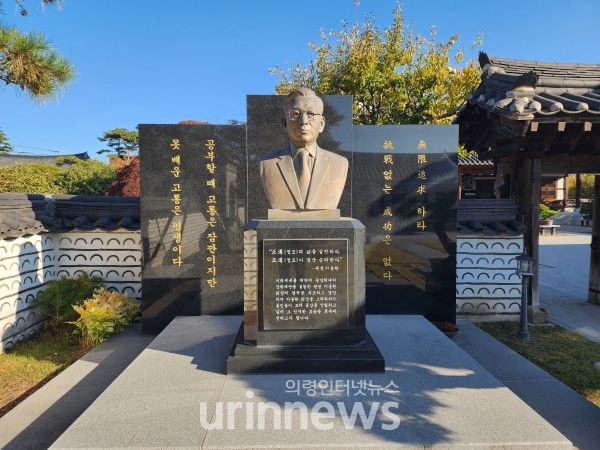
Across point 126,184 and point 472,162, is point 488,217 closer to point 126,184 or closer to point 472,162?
point 126,184

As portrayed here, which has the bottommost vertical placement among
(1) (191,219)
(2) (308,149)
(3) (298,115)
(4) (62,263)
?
(4) (62,263)

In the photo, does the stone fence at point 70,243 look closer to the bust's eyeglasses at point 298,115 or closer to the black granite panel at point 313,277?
the black granite panel at point 313,277

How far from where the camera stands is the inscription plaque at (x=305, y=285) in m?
3.64

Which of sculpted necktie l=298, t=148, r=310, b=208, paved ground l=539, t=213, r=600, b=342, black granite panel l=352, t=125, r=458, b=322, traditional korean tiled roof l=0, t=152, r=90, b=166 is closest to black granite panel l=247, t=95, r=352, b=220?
black granite panel l=352, t=125, r=458, b=322

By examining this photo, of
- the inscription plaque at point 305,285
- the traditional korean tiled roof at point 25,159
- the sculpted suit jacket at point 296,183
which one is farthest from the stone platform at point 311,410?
the traditional korean tiled roof at point 25,159

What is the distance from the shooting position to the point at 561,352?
5.11m

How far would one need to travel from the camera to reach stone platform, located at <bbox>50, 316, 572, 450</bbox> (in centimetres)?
253

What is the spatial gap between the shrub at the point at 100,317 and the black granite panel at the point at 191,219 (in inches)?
14.7

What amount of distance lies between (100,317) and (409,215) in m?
4.83

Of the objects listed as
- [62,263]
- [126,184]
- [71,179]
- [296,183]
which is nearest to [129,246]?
[62,263]

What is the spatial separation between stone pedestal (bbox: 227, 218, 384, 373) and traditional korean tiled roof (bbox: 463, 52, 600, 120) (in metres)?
3.16

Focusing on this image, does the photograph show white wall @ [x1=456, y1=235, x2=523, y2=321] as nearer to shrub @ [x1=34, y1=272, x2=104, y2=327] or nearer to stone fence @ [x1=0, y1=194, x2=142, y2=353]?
stone fence @ [x1=0, y1=194, x2=142, y2=353]

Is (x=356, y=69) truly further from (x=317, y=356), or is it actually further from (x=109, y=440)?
(x=109, y=440)

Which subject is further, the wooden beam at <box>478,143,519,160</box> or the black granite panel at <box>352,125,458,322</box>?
the wooden beam at <box>478,143,519,160</box>
